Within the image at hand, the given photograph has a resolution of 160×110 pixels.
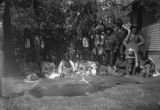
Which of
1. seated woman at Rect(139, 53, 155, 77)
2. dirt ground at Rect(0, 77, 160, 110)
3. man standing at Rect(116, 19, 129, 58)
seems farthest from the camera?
man standing at Rect(116, 19, 129, 58)

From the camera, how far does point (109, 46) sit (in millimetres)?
14000

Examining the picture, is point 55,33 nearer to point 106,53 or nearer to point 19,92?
point 106,53

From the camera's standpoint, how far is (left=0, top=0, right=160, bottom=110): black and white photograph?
1229 cm

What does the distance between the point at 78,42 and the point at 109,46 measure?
178cm

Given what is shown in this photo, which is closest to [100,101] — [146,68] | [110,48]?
[146,68]

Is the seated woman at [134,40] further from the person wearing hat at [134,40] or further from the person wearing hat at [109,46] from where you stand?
the person wearing hat at [109,46]

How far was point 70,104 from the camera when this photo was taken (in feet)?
22.0

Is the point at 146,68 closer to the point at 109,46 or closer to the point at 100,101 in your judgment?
the point at 109,46

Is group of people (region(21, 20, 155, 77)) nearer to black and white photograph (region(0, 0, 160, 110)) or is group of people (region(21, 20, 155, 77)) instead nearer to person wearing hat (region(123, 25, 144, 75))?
black and white photograph (region(0, 0, 160, 110))

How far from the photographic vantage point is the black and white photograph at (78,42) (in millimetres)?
12289

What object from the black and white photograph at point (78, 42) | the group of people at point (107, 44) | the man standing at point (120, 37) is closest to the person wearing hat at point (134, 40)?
the black and white photograph at point (78, 42)

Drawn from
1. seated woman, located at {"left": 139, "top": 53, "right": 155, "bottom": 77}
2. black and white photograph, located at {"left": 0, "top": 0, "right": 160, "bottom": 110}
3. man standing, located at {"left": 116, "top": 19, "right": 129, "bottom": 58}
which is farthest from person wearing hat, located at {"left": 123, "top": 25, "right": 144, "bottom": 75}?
man standing, located at {"left": 116, "top": 19, "right": 129, "bottom": 58}

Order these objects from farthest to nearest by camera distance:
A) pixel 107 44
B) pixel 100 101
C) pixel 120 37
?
1. pixel 120 37
2. pixel 107 44
3. pixel 100 101

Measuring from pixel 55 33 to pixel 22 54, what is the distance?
2.03m
